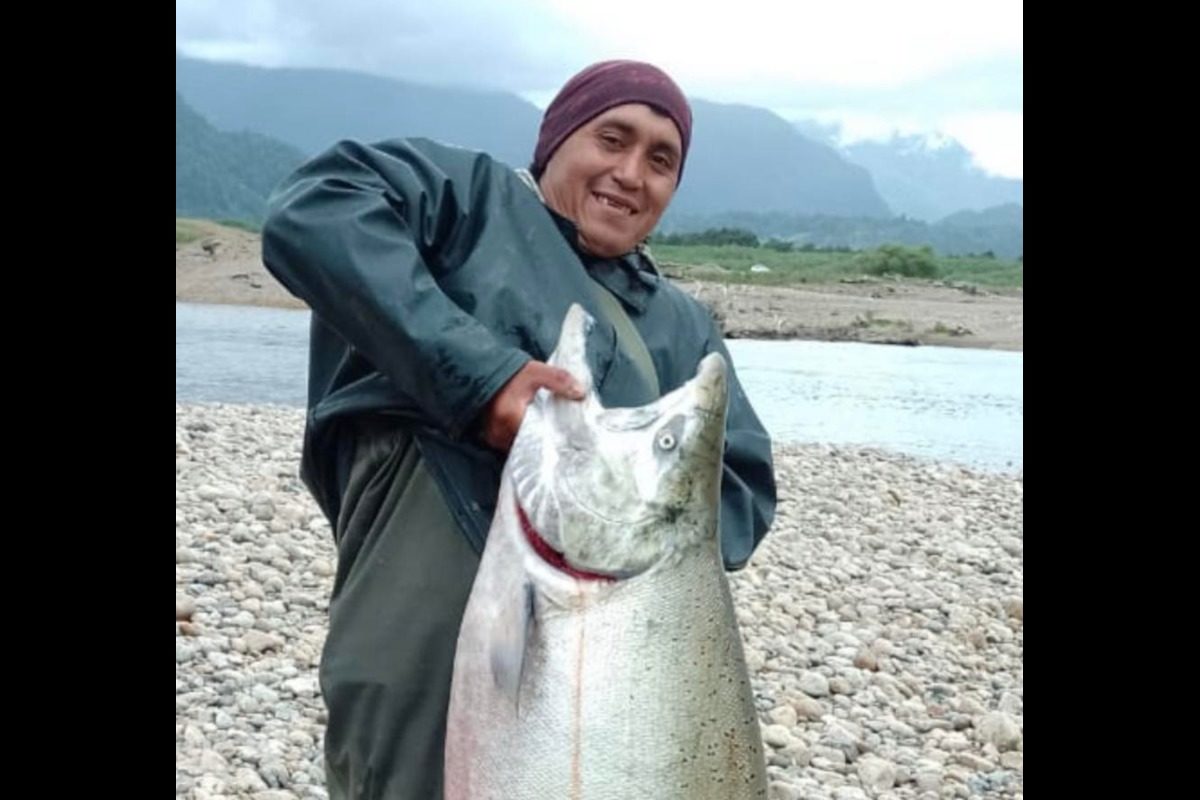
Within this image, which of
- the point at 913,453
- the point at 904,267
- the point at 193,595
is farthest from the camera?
the point at 904,267

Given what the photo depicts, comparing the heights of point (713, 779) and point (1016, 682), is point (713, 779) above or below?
above

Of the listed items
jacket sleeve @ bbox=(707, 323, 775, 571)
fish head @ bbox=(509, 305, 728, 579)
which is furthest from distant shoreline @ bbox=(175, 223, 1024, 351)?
fish head @ bbox=(509, 305, 728, 579)

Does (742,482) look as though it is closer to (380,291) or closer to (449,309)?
(449,309)

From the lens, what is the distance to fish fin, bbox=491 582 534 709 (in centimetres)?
229

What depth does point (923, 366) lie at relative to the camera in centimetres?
3741

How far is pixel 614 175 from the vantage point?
9.37 ft

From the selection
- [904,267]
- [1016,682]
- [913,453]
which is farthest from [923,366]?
[1016,682]

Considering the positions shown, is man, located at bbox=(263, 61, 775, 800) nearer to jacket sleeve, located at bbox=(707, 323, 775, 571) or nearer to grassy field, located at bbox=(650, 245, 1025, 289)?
jacket sleeve, located at bbox=(707, 323, 775, 571)

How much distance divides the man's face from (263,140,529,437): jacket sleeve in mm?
442

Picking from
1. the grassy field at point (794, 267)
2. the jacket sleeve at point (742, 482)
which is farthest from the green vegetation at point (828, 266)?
the jacket sleeve at point (742, 482)
